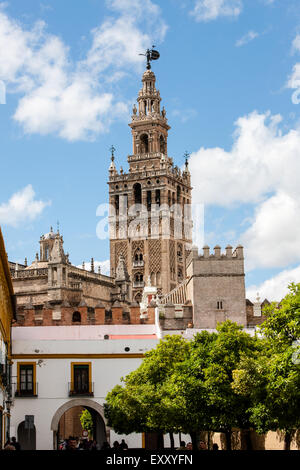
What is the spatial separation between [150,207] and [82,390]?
64.0m

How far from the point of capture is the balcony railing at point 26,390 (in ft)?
137

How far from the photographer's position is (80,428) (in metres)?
65.0

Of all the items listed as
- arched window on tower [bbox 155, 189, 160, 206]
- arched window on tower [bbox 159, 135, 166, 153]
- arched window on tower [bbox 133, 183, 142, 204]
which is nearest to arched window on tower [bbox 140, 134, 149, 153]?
arched window on tower [bbox 159, 135, 166, 153]

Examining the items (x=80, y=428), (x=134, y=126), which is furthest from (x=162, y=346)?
(x=134, y=126)

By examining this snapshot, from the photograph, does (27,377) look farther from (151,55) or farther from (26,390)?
(151,55)

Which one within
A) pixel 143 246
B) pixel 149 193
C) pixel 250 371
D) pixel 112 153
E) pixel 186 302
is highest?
pixel 112 153

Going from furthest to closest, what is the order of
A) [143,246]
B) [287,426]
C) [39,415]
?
1. [143,246]
2. [39,415]
3. [287,426]

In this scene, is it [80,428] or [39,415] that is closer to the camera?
[39,415]

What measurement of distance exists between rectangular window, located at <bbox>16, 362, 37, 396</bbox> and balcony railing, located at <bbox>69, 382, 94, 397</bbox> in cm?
190

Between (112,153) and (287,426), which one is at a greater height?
(112,153)

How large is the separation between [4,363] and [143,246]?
226 ft

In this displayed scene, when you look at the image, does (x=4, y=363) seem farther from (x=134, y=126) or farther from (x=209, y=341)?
(x=134, y=126)

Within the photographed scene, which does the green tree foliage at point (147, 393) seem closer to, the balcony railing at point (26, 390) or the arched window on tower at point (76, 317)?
the balcony railing at point (26, 390)

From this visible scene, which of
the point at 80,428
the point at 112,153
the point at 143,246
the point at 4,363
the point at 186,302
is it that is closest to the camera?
the point at 4,363
